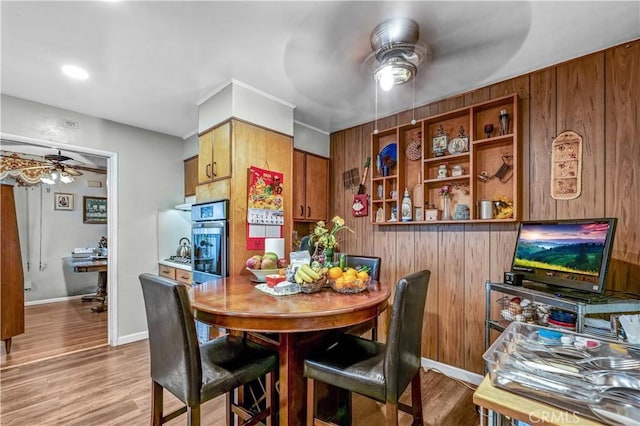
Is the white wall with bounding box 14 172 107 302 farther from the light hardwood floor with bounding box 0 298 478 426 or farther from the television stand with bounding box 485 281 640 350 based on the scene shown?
the television stand with bounding box 485 281 640 350

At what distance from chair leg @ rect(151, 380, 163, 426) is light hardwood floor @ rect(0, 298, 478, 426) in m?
0.65

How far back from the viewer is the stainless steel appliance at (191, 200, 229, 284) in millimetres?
2531

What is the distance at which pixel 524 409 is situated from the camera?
684 millimetres

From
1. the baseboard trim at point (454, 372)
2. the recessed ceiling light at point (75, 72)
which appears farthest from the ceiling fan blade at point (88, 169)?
the baseboard trim at point (454, 372)

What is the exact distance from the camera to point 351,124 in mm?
3520

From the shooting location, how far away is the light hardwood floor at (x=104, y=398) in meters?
2.00

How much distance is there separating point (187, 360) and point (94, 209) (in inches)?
253

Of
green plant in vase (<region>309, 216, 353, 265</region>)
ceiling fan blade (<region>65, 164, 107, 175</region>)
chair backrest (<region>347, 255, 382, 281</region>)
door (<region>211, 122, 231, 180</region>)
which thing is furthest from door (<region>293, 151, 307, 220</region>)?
ceiling fan blade (<region>65, 164, 107, 175</region>)

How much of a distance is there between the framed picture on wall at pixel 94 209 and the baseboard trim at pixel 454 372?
6690 millimetres

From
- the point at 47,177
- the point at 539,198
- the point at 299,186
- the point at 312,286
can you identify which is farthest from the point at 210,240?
the point at 47,177

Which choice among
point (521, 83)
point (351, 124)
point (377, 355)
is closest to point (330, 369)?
point (377, 355)

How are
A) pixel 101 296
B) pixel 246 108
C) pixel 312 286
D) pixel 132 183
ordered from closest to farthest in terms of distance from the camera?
Result: pixel 312 286
pixel 246 108
pixel 132 183
pixel 101 296

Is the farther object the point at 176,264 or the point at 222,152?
the point at 176,264

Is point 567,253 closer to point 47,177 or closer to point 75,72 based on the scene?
point 75,72
